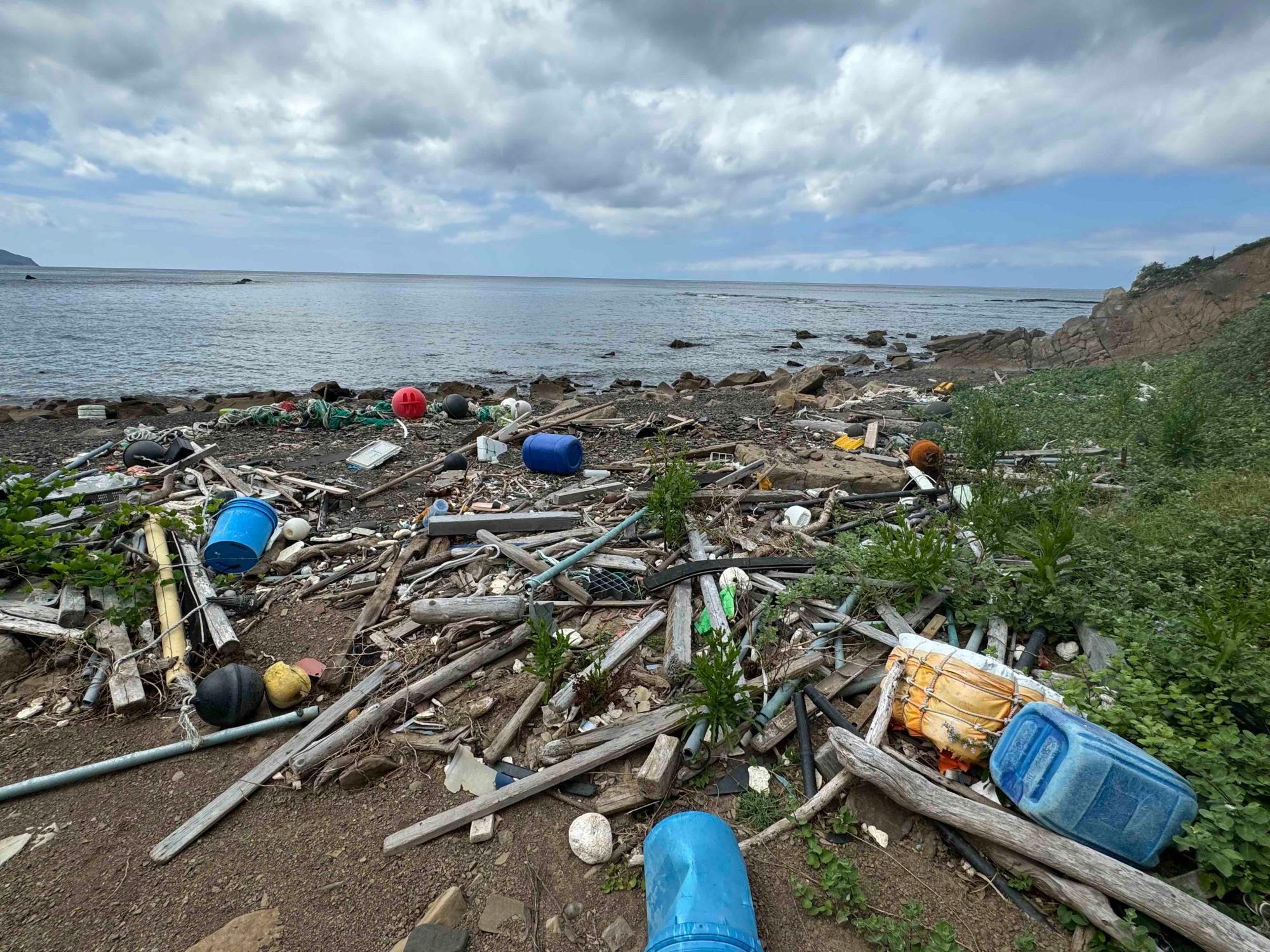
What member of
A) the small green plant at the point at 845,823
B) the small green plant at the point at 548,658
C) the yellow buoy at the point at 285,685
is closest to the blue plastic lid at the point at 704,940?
the small green plant at the point at 845,823

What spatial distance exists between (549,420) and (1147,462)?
9862mm

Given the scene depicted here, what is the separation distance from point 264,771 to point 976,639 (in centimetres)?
526

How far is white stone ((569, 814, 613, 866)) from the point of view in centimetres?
335

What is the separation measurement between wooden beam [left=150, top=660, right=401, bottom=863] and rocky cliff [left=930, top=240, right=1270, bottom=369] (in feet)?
91.9

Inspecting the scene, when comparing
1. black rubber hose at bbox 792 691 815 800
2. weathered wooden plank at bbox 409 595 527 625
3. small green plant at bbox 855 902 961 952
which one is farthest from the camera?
weathered wooden plank at bbox 409 595 527 625

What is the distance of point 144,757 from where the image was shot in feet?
13.5

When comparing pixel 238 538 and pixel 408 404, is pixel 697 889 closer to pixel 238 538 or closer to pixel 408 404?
pixel 238 538

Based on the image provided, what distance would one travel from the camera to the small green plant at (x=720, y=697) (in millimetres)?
3830

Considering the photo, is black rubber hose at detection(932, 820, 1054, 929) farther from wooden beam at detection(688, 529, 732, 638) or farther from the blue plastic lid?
wooden beam at detection(688, 529, 732, 638)

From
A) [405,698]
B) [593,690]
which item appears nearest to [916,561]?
[593,690]

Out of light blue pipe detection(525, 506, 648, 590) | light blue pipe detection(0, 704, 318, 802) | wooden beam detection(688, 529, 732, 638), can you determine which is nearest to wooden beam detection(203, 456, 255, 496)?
light blue pipe detection(0, 704, 318, 802)

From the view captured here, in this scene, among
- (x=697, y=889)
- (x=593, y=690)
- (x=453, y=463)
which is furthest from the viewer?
(x=453, y=463)

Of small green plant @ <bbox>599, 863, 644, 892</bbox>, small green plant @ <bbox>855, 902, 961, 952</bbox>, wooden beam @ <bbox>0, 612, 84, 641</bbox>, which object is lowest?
small green plant @ <bbox>599, 863, 644, 892</bbox>

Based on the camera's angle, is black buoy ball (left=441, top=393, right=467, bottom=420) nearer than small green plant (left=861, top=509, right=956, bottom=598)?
No
